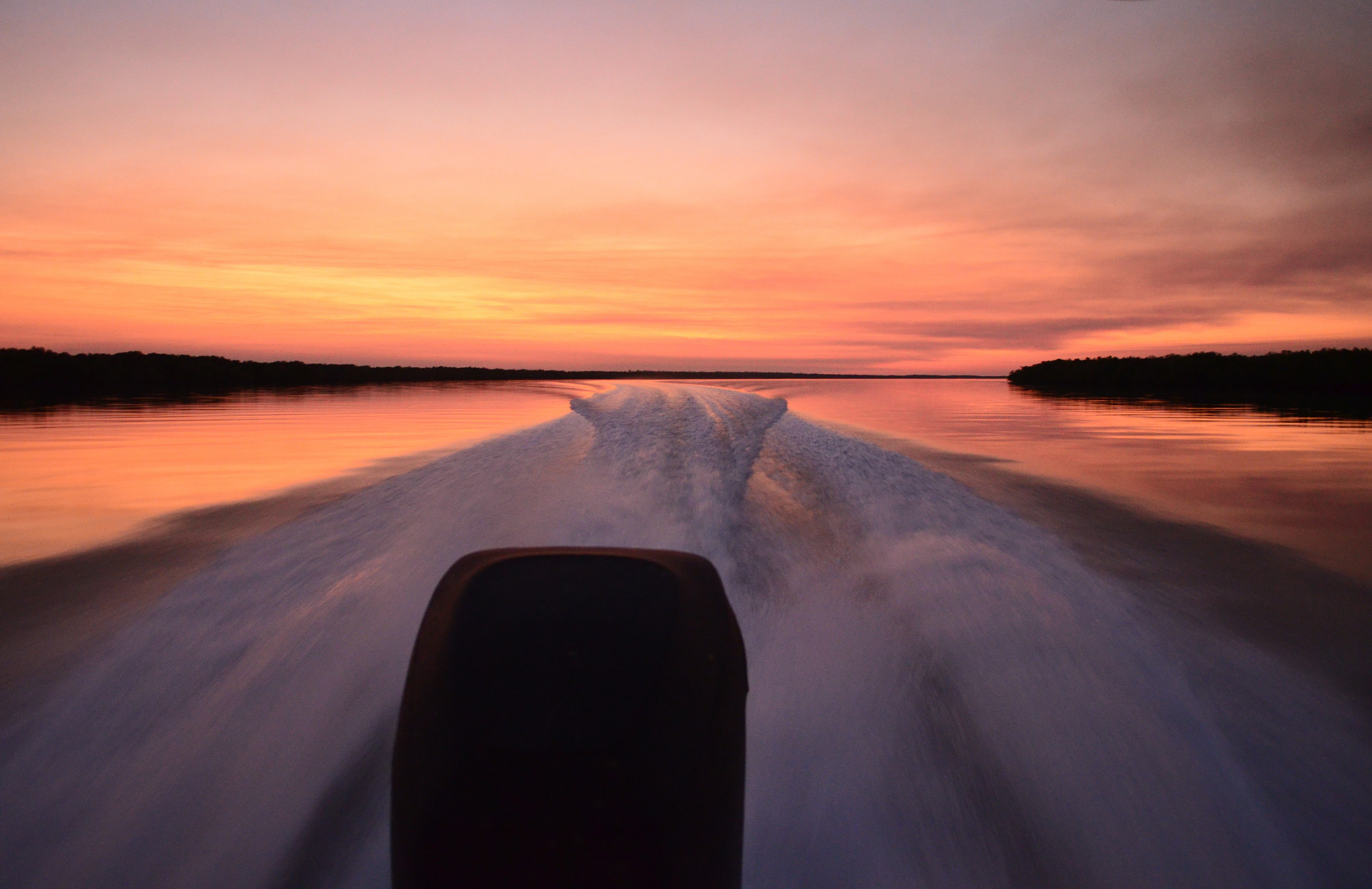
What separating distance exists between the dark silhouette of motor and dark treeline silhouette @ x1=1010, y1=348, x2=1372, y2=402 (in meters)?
42.6

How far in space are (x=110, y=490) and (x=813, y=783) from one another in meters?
8.46

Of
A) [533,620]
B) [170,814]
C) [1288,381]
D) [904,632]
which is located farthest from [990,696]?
[1288,381]

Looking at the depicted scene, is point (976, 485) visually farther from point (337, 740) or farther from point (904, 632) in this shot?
point (337, 740)

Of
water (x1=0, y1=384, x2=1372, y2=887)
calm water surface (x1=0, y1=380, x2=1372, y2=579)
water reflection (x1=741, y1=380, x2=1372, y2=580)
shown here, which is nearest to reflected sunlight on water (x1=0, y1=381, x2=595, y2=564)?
calm water surface (x1=0, y1=380, x2=1372, y2=579)

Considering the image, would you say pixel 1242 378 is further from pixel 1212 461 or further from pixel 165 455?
pixel 165 455

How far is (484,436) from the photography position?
41.9 ft

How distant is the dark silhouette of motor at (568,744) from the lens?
1174mm

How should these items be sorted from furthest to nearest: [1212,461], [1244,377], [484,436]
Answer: [1244,377], [484,436], [1212,461]

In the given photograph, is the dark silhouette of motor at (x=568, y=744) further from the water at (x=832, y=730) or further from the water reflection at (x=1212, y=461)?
the water reflection at (x=1212, y=461)

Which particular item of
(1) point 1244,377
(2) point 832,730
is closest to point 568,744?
(2) point 832,730

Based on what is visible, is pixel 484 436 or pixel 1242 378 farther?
pixel 1242 378

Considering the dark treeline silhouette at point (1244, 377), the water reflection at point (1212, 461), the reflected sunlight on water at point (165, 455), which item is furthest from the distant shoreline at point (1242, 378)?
the reflected sunlight on water at point (165, 455)

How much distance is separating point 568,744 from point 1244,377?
57.8m

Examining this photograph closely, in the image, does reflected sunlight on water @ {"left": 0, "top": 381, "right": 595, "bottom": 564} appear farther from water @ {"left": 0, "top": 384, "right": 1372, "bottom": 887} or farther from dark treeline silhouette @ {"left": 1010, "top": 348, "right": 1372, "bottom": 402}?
dark treeline silhouette @ {"left": 1010, "top": 348, "right": 1372, "bottom": 402}
